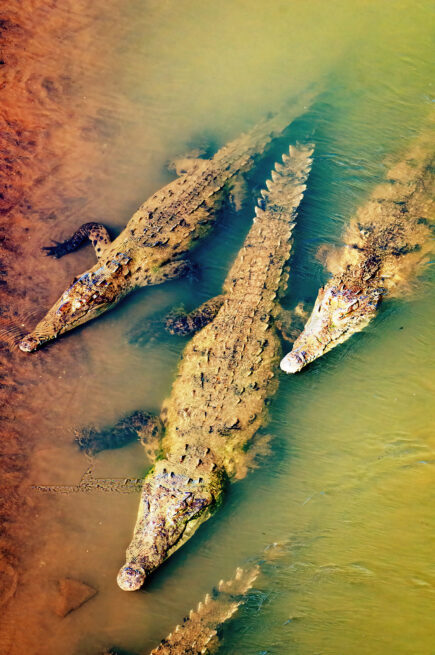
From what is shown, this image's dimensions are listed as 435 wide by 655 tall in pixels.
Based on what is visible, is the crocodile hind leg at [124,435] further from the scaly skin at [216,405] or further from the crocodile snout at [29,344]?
the crocodile snout at [29,344]

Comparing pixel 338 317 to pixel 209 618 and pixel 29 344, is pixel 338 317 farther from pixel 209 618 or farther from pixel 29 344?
pixel 29 344

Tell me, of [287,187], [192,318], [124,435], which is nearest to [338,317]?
[192,318]

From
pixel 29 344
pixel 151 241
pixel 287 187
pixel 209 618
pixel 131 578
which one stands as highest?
pixel 287 187

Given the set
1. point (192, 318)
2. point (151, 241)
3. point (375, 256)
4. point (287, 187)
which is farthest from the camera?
point (287, 187)

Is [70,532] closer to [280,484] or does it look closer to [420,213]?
[280,484]

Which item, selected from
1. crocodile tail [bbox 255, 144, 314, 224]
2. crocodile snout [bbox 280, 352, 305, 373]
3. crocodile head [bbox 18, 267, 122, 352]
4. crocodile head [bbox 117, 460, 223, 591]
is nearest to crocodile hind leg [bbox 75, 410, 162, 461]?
crocodile head [bbox 117, 460, 223, 591]

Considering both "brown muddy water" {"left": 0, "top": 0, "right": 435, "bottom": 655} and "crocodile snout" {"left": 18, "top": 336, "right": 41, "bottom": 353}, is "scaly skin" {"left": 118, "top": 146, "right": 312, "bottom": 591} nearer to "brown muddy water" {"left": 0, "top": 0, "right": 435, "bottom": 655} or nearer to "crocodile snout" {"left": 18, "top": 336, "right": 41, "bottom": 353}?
"brown muddy water" {"left": 0, "top": 0, "right": 435, "bottom": 655}

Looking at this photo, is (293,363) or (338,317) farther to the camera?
(338,317)

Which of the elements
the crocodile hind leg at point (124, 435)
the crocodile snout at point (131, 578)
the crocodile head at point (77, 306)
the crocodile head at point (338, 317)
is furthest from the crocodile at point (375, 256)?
the crocodile snout at point (131, 578)
